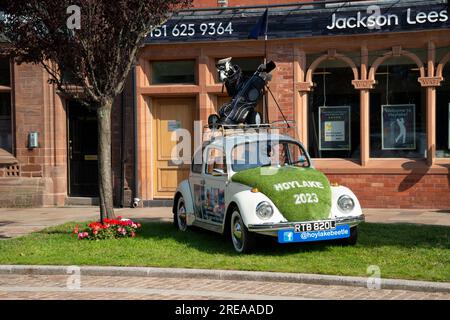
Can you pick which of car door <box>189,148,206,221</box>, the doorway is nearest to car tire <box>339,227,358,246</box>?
car door <box>189,148,206,221</box>

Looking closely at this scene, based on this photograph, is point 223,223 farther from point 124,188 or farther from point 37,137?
point 37,137

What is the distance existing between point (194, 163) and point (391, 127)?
17.8 feet

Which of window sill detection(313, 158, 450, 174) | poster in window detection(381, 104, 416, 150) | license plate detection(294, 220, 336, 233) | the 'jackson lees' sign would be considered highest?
the 'jackson lees' sign

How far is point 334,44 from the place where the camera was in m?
15.5

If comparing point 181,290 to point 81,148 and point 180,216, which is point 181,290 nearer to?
point 180,216

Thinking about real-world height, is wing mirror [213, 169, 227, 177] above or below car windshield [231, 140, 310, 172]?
below

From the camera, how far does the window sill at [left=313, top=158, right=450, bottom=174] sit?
14734mm

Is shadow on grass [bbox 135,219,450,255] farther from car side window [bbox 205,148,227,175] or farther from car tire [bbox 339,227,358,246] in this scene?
car side window [bbox 205,148,227,175]

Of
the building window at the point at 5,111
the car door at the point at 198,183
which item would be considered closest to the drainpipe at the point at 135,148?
the building window at the point at 5,111

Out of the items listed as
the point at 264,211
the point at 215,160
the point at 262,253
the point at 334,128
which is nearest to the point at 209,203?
the point at 215,160

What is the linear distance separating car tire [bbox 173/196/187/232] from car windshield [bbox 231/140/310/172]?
5.85 ft
